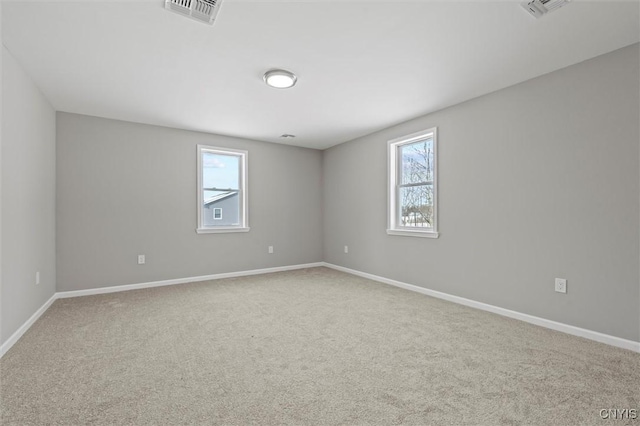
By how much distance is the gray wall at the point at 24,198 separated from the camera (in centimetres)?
245

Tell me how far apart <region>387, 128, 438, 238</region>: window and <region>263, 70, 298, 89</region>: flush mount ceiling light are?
1968 millimetres

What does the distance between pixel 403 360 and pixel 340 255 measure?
3.51m

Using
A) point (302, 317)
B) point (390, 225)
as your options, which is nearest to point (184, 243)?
point (302, 317)

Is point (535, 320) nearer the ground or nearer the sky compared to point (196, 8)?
nearer the ground

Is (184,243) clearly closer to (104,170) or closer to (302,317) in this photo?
(104,170)

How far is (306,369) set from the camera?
2.11m

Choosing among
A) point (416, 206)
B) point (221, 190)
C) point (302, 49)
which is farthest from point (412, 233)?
point (221, 190)

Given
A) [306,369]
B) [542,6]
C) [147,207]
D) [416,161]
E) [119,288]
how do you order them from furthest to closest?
1. [147,207]
2. [416,161]
3. [119,288]
4. [306,369]
5. [542,6]

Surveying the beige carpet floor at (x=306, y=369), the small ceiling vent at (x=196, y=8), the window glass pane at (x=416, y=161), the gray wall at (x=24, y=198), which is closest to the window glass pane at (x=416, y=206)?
the window glass pane at (x=416, y=161)

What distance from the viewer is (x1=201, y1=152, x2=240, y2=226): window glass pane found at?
5062 mm

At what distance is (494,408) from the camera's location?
66.3 inches

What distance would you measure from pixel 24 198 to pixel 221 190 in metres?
2.58

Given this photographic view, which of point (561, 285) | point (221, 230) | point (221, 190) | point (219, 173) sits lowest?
point (561, 285)

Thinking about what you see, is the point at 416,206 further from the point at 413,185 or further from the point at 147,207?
the point at 147,207
